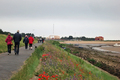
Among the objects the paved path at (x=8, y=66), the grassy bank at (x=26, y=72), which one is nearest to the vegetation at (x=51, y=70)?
the grassy bank at (x=26, y=72)

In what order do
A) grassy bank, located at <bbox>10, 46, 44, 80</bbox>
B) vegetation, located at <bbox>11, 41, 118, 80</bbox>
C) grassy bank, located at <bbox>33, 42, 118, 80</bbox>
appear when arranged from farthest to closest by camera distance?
grassy bank, located at <bbox>33, 42, 118, 80</bbox> → vegetation, located at <bbox>11, 41, 118, 80</bbox> → grassy bank, located at <bbox>10, 46, 44, 80</bbox>

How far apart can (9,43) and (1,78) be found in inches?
351

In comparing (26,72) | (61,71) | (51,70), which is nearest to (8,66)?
(26,72)

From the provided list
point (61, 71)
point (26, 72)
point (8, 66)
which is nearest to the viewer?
point (26, 72)

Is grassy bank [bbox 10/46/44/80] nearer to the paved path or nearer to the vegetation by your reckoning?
the vegetation

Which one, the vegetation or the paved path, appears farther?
the vegetation

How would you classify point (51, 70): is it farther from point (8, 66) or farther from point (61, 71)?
point (8, 66)

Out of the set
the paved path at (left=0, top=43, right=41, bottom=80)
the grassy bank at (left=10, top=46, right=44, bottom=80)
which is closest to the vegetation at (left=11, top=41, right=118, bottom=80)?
the grassy bank at (left=10, top=46, right=44, bottom=80)

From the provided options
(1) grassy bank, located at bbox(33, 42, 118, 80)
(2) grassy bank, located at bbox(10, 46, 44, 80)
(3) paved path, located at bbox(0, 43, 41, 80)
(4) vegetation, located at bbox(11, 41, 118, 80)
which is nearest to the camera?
(2) grassy bank, located at bbox(10, 46, 44, 80)

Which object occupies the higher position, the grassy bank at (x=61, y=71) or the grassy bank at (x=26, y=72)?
the grassy bank at (x=26, y=72)

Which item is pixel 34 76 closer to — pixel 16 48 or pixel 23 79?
pixel 23 79

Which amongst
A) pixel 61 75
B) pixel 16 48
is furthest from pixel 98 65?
pixel 61 75

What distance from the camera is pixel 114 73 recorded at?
57.5 feet

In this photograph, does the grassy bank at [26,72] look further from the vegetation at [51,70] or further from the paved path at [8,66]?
the paved path at [8,66]
